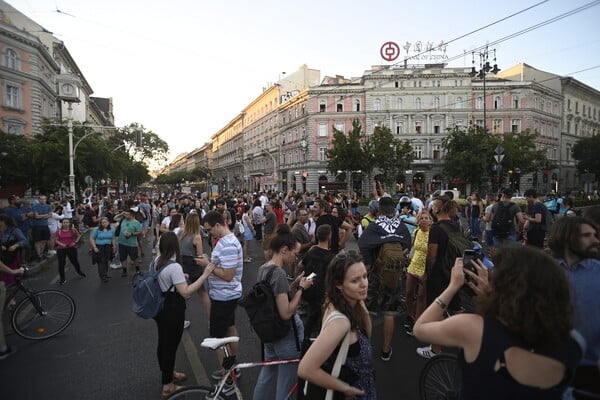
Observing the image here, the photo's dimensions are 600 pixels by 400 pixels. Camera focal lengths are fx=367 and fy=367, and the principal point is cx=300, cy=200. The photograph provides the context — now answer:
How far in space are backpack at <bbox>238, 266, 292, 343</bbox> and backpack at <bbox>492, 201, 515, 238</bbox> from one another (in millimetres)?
7012

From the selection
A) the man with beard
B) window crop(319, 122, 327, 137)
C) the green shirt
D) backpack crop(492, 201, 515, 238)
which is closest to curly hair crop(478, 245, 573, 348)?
the man with beard

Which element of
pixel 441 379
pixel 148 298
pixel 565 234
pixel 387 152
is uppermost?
pixel 387 152

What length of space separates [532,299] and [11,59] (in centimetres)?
4292

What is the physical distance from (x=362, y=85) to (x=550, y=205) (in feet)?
135

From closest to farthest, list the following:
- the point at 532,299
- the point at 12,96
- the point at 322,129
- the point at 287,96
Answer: the point at 532,299 < the point at 12,96 < the point at 322,129 < the point at 287,96

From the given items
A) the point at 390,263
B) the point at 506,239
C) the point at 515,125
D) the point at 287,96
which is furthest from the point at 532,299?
the point at 287,96

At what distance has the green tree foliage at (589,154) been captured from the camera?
5484cm

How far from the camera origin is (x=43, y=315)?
5973mm

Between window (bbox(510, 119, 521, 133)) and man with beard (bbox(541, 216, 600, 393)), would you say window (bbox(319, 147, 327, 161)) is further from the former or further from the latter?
man with beard (bbox(541, 216, 600, 393))

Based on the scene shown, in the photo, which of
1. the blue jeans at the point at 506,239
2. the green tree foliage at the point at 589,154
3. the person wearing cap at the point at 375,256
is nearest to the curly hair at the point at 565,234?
the person wearing cap at the point at 375,256

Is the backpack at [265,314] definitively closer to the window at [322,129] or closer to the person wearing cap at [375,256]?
the person wearing cap at [375,256]

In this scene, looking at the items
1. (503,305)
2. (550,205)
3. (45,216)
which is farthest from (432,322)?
(550,205)

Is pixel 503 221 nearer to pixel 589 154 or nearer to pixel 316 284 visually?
pixel 316 284

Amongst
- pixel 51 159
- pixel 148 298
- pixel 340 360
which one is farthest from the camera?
pixel 51 159
